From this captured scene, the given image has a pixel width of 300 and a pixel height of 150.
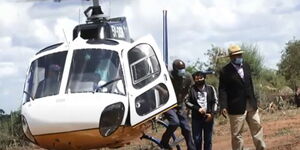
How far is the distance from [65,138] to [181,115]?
10.9 feet

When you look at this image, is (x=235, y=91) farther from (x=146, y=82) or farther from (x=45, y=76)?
(x=45, y=76)

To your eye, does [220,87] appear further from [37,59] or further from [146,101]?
[37,59]

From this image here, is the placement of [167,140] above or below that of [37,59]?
below

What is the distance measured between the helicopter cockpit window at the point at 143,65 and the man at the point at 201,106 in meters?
0.84

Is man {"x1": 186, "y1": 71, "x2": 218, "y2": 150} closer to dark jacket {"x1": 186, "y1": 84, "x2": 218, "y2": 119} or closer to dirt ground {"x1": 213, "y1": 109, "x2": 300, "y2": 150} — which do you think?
dark jacket {"x1": 186, "y1": 84, "x2": 218, "y2": 119}

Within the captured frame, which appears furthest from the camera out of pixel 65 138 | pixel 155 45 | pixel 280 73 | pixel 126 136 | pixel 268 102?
pixel 280 73

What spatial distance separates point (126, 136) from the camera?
12.7 m

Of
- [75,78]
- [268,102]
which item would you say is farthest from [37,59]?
[268,102]

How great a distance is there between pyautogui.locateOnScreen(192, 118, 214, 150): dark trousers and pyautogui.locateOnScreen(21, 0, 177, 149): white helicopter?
639 mm

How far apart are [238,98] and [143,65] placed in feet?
6.71

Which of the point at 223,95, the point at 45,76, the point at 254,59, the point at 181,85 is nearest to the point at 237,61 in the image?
the point at 223,95

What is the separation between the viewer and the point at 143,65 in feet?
42.9

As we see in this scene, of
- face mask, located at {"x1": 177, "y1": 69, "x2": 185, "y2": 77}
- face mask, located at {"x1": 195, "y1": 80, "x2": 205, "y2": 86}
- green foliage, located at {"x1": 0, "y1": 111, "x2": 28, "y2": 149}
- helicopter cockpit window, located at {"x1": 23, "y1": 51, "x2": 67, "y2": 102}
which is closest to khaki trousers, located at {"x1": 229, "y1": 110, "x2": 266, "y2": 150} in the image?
face mask, located at {"x1": 195, "y1": 80, "x2": 205, "y2": 86}

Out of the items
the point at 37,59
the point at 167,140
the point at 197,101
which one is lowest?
the point at 167,140
